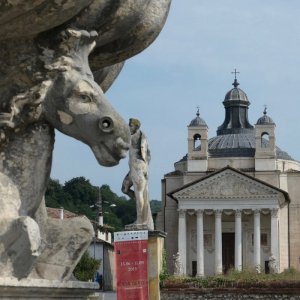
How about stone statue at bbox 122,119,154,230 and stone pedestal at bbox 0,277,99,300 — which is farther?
stone statue at bbox 122,119,154,230

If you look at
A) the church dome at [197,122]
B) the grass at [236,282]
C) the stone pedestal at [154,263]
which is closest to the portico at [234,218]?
the church dome at [197,122]

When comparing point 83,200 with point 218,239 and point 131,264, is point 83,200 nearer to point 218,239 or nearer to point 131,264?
point 218,239

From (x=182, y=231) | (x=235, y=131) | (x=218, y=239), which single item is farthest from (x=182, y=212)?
(x=235, y=131)

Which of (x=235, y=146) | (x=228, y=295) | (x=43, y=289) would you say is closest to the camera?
(x=43, y=289)

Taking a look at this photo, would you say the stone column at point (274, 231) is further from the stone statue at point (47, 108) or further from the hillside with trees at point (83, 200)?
the stone statue at point (47, 108)

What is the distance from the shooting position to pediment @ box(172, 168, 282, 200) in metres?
61.2

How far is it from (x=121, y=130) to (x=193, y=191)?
59.7 m

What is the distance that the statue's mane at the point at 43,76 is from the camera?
7.72ft

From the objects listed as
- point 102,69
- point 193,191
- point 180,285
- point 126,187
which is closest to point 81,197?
point 193,191

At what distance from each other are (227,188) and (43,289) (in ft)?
195

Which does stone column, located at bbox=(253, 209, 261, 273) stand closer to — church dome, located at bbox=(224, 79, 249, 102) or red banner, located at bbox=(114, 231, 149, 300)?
church dome, located at bbox=(224, 79, 249, 102)

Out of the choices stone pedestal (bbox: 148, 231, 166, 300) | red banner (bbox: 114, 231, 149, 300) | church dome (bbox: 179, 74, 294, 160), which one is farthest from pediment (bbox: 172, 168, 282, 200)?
red banner (bbox: 114, 231, 149, 300)

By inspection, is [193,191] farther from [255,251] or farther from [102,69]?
[102,69]

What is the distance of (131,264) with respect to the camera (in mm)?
10375
